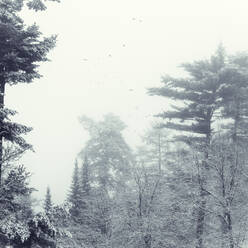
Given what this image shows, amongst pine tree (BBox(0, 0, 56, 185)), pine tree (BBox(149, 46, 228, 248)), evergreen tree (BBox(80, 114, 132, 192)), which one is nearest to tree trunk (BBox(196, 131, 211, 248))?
pine tree (BBox(149, 46, 228, 248))

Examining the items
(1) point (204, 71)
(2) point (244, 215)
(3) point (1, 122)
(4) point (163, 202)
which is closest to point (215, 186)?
(2) point (244, 215)

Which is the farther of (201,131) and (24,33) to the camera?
(201,131)

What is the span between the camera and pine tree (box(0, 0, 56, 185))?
10.8 m

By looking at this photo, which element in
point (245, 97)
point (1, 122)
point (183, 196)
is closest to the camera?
point (1, 122)

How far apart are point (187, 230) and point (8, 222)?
15.1 metres

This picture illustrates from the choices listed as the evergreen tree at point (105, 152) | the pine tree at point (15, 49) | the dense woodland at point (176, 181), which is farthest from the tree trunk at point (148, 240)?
the evergreen tree at point (105, 152)

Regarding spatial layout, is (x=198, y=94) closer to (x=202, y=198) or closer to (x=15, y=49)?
(x=202, y=198)

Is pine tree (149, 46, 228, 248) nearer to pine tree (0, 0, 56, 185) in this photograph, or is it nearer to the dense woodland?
the dense woodland

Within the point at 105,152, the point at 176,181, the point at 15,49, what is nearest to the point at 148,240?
the point at 176,181

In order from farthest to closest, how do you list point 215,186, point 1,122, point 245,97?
1. point 245,97
2. point 215,186
3. point 1,122

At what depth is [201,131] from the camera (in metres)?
25.7

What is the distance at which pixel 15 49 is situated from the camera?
11.0m

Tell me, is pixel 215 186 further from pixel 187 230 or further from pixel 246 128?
pixel 246 128

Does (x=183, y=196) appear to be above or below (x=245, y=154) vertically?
below
